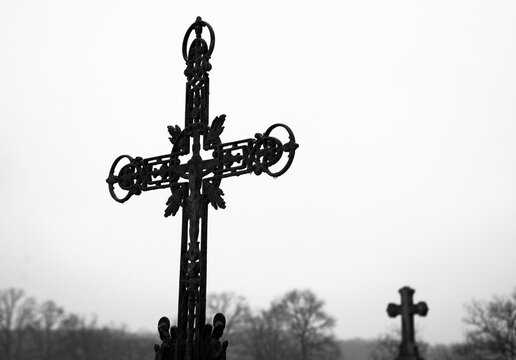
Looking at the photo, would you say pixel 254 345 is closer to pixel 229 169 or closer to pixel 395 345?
pixel 395 345

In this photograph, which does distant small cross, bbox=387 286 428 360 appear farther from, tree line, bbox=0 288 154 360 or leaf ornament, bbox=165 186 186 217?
tree line, bbox=0 288 154 360

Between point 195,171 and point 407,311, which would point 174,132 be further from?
point 407,311

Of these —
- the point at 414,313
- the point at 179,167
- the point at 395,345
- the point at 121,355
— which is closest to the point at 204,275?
the point at 179,167

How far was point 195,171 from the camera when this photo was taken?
20.8ft

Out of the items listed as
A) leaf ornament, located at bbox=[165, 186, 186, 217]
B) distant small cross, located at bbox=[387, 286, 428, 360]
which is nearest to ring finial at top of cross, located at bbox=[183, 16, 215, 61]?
leaf ornament, located at bbox=[165, 186, 186, 217]

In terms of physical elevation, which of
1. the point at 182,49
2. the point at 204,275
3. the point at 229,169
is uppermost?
the point at 182,49

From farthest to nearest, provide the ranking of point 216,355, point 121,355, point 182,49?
point 121,355 < point 182,49 < point 216,355

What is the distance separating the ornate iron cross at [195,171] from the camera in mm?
5867

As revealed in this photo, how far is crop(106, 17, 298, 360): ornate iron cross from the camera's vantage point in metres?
5.87

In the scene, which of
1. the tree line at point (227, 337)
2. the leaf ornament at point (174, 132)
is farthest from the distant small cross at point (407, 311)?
the tree line at point (227, 337)

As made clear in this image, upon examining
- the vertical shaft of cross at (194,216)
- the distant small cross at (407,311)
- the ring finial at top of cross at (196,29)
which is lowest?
the distant small cross at (407,311)

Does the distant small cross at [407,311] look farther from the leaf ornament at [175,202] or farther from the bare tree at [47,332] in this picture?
the bare tree at [47,332]

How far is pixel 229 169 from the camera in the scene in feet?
20.1

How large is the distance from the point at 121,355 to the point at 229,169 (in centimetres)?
5136
